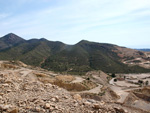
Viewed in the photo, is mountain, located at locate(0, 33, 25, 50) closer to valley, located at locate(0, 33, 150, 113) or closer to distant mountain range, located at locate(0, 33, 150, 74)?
distant mountain range, located at locate(0, 33, 150, 74)

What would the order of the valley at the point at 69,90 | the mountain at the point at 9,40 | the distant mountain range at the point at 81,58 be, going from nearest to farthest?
1. the valley at the point at 69,90
2. the distant mountain range at the point at 81,58
3. the mountain at the point at 9,40

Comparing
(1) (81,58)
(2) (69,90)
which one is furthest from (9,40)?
(2) (69,90)

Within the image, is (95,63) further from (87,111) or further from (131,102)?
(87,111)

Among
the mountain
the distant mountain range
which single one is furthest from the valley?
the mountain

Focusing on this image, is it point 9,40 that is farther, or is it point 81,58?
point 9,40

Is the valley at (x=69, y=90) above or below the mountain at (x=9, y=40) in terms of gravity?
below

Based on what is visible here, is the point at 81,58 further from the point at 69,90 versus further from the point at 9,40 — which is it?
the point at 9,40

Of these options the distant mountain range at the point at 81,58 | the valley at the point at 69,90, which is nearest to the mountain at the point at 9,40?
the distant mountain range at the point at 81,58

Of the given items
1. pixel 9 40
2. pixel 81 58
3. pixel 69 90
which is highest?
pixel 9 40

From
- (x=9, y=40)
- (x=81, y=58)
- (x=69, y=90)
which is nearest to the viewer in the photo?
(x=69, y=90)

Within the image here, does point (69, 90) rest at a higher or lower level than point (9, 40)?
lower

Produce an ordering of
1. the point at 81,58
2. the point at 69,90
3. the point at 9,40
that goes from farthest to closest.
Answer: the point at 9,40 → the point at 81,58 → the point at 69,90

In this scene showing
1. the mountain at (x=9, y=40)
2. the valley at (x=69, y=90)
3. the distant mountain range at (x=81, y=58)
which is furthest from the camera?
the mountain at (x=9, y=40)

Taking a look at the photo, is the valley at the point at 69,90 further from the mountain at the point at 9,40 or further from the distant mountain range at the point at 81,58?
the mountain at the point at 9,40
